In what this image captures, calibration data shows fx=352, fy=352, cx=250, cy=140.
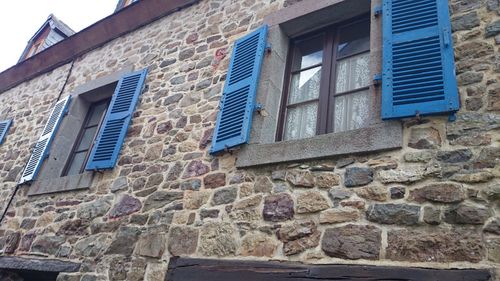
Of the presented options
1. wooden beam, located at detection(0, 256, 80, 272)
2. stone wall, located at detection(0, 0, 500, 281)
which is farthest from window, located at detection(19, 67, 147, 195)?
wooden beam, located at detection(0, 256, 80, 272)

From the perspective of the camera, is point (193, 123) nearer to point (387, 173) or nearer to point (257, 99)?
point (257, 99)

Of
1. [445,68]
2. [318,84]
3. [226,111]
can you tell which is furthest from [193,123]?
[445,68]

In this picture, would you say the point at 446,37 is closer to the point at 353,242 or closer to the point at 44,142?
the point at 353,242

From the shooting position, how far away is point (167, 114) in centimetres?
409

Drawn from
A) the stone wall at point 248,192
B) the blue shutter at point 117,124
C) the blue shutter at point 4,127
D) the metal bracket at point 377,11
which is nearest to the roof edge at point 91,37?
the stone wall at point 248,192

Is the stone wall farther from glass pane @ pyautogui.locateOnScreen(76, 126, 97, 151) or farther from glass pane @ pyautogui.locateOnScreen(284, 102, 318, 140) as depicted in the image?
glass pane @ pyautogui.locateOnScreen(76, 126, 97, 151)

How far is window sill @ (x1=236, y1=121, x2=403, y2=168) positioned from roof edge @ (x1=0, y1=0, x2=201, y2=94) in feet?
9.87

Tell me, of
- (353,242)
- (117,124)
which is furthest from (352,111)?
(117,124)

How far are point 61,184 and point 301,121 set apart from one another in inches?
123

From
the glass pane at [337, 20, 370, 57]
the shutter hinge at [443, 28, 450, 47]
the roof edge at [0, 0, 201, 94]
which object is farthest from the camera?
the roof edge at [0, 0, 201, 94]

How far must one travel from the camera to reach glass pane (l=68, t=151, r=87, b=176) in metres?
4.92

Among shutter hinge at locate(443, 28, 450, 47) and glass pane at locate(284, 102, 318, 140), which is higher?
shutter hinge at locate(443, 28, 450, 47)

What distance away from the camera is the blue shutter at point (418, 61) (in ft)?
7.74

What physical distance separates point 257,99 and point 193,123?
32.3 inches
